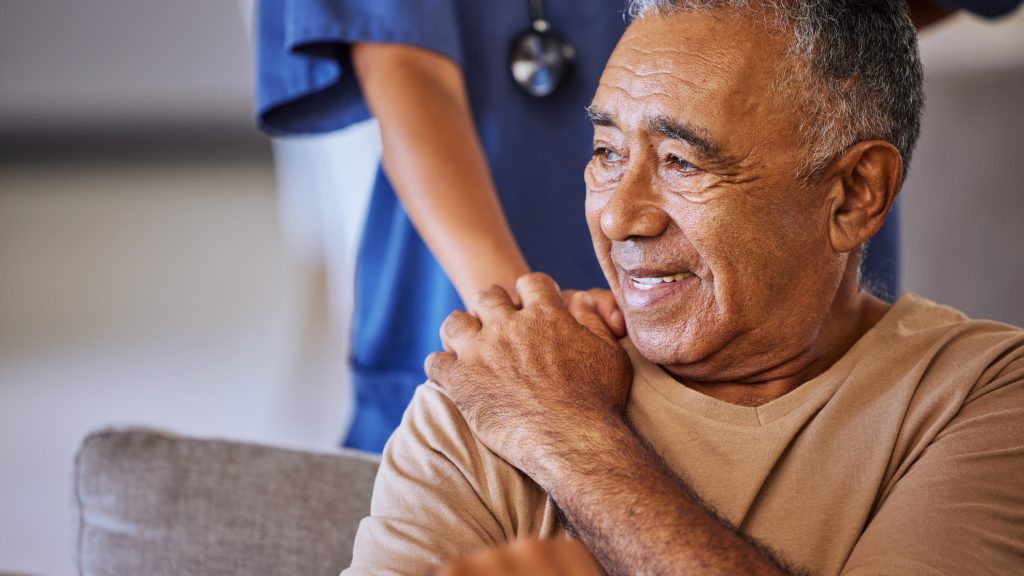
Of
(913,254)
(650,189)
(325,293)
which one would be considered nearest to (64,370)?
(325,293)

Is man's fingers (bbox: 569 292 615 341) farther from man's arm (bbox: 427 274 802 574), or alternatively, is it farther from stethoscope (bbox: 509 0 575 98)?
stethoscope (bbox: 509 0 575 98)

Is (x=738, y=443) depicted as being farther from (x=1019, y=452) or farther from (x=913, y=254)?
(x=913, y=254)

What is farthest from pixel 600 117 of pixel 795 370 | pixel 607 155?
pixel 795 370

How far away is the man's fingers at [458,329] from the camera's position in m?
1.32

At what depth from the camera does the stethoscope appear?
5.68 feet

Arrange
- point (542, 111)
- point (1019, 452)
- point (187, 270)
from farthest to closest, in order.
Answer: point (187, 270) < point (542, 111) < point (1019, 452)

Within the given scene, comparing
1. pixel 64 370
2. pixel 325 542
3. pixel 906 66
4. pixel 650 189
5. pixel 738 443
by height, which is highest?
pixel 906 66

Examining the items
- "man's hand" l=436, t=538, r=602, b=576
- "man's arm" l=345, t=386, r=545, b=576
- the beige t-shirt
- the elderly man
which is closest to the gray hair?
the elderly man

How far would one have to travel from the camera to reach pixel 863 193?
4.29 ft

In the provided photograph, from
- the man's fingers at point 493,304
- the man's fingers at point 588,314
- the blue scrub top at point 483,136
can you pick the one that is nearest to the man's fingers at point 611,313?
the man's fingers at point 588,314

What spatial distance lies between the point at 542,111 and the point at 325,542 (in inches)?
28.6

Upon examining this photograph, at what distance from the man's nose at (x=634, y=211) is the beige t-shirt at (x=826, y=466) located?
0.19m

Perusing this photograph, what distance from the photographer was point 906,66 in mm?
1292

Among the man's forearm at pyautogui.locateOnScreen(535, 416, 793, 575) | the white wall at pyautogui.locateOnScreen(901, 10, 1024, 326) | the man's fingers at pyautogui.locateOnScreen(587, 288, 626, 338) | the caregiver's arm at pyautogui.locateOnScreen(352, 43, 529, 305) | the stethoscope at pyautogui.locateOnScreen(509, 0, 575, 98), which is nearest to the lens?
the man's forearm at pyautogui.locateOnScreen(535, 416, 793, 575)
